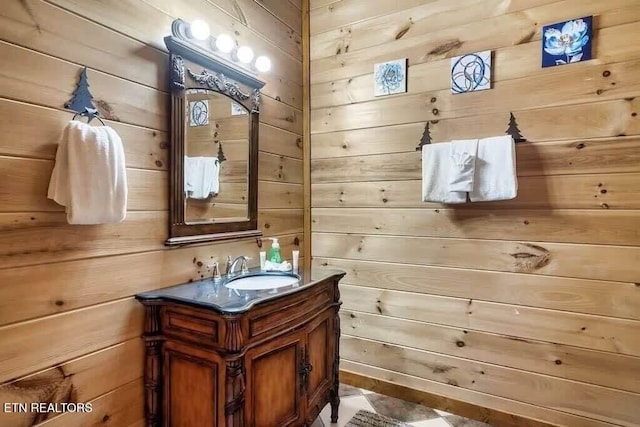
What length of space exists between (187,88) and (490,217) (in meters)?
1.61

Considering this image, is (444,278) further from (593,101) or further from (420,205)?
(593,101)

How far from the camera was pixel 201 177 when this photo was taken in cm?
177

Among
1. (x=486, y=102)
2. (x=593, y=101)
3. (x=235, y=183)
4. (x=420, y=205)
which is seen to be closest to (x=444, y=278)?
(x=420, y=205)

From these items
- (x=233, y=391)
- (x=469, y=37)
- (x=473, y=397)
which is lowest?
(x=473, y=397)

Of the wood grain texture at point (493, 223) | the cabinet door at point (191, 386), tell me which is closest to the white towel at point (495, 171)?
the wood grain texture at point (493, 223)

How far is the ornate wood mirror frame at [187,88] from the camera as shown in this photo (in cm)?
159

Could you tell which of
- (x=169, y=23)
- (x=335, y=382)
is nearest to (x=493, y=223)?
(x=335, y=382)

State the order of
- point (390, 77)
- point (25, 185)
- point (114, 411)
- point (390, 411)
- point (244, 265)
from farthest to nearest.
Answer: point (390, 77), point (390, 411), point (244, 265), point (114, 411), point (25, 185)

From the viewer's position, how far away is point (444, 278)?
2105mm

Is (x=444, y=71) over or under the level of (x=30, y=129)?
over

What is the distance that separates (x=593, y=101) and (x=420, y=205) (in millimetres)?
931

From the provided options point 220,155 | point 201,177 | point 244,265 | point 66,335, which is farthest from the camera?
point 244,265

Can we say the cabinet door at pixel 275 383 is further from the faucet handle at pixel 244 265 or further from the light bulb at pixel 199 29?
the light bulb at pixel 199 29

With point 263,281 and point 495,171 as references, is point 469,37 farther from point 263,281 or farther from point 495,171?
point 263,281
